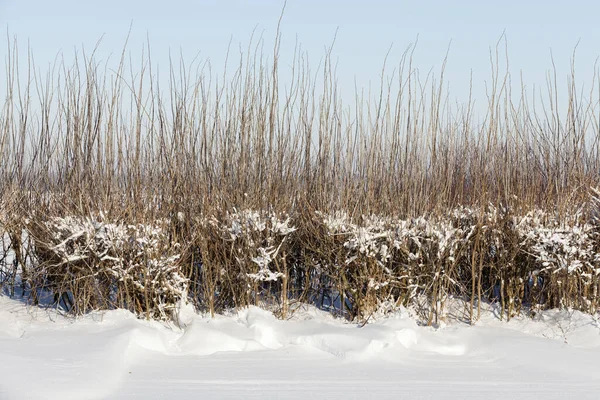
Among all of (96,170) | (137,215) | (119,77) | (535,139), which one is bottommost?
(137,215)

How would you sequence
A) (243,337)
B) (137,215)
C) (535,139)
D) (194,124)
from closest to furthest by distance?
(243,337) < (137,215) < (194,124) < (535,139)

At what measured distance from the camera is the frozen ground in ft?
12.8

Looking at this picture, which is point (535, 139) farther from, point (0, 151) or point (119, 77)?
point (0, 151)

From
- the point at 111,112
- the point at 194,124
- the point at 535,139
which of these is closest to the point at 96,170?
the point at 111,112

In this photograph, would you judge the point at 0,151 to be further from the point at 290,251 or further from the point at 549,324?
the point at 549,324

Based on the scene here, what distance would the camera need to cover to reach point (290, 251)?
568 centimetres

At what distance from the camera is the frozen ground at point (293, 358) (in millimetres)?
3891

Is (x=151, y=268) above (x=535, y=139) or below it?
below

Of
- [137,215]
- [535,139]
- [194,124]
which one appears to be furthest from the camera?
[535,139]

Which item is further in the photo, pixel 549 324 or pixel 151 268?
pixel 549 324

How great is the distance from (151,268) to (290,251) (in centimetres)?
122

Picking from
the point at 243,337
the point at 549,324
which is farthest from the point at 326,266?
the point at 549,324

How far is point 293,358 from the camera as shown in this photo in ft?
15.1

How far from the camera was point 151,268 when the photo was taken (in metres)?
5.25
